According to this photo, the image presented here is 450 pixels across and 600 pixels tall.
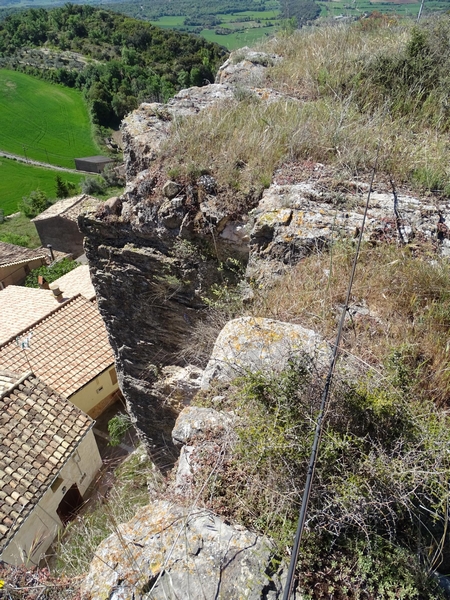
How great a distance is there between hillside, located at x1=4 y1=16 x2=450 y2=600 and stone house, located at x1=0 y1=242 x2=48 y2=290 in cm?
1863

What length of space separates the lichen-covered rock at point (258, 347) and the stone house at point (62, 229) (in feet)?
90.6

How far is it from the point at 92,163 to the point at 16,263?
101ft

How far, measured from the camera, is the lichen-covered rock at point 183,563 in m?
2.07

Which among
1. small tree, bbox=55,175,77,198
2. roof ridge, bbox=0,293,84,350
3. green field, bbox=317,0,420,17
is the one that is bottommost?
small tree, bbox=55,175,77,198

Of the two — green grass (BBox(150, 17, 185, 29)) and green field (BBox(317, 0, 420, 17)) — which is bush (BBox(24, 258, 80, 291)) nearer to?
green field (BBox(317, 0, 420, 17))

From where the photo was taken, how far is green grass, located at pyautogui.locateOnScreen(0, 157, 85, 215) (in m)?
46.5

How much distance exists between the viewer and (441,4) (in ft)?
30.2

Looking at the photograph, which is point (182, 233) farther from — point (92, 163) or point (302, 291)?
point (92, 163)

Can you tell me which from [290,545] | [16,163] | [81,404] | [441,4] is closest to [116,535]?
[290,545]

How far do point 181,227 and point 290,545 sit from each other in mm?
4191

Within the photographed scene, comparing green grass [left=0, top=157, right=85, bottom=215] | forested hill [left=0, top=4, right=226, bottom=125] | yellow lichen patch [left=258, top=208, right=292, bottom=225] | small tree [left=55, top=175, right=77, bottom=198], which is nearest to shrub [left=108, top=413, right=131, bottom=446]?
yellow lichen patch [left=258, top=208, right=292, bottom=225]

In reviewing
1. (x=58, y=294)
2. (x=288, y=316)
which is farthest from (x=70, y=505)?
(x=288, y=316)

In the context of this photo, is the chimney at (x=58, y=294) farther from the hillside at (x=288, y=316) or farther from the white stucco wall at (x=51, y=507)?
the hillside at (x=288, y=316)

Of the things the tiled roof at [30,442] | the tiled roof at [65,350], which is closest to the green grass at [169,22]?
the tiled roof at [65,350]
